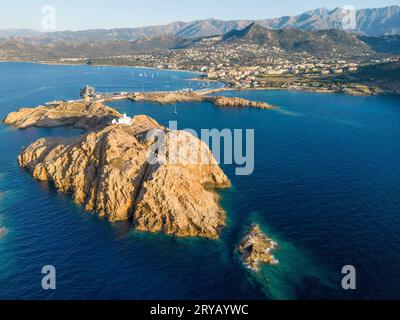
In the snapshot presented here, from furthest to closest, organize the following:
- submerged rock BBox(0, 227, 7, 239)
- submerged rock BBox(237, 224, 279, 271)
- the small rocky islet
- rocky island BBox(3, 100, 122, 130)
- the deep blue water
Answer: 1. rocky island BBox(3, 100, 122, 130)
2. the small rocky islet
3. submerged rock BBox(0, 227, 7, 239)
4. submerged rock BBox(237, 224, 279, 271)
5. the deep blue water

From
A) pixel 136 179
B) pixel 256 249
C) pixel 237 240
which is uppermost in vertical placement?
pixel 136 179

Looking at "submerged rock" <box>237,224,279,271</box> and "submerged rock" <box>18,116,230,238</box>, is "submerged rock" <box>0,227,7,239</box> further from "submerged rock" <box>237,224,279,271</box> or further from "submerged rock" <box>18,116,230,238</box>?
"submerged rock" <box>237,224,279,271</box>

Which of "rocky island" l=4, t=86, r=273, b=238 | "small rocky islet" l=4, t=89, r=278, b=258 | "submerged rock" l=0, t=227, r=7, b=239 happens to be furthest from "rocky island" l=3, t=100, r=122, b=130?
"submerged rock" l=0, t=227, r=7, b=239

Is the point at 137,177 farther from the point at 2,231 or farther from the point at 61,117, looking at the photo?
the point at 61,117

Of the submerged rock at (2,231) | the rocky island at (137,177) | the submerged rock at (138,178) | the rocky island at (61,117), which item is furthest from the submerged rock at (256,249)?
the rocky island at (61,117)

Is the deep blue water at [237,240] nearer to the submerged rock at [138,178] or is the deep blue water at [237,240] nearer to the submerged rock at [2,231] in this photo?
the submerged rock at [2,231]

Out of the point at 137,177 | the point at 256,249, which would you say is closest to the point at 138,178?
the point at 137,177

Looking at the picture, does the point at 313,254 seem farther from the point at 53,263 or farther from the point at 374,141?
the point at 374,141
